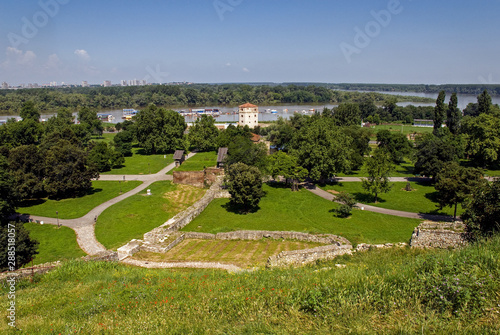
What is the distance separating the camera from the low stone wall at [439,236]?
1830cm

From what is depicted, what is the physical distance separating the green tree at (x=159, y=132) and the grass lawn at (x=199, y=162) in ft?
14.6

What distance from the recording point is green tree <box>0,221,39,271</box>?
61.3ft

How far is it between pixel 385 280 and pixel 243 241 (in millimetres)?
14486

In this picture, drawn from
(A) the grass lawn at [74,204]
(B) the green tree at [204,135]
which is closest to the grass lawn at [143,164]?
(B) the green tree at [204,135]

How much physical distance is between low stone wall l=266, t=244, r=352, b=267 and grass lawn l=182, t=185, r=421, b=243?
2.99 metres

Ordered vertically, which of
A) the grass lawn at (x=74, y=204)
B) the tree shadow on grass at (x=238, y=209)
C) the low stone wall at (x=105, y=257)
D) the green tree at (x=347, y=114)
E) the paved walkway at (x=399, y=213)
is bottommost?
the grass lawn at (x=74, y=204)

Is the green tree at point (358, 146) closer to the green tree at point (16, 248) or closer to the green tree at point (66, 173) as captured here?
the green tree at point (66, 173)

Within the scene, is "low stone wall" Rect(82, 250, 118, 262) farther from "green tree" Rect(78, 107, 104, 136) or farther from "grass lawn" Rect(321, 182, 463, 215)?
"green tree" Rect(78, 107, 104, 136)

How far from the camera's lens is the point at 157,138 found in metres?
→ 59.1

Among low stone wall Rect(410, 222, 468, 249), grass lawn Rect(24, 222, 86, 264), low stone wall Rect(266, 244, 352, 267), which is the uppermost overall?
low stone wall Rect(410, 222, 468, 249)

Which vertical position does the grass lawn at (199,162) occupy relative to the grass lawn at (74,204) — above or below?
above

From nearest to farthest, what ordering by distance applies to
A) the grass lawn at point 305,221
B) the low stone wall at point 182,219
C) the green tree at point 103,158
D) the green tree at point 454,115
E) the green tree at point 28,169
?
the low stone wall at point 182,219
the grass lawn at point 305,221
the green tree at point 28,169
the green tree at point 103,158
the green tree at point 454,115

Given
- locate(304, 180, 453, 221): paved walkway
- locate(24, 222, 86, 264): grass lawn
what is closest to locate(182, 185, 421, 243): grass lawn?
locate(304, 180, 453, 221): paved walkway

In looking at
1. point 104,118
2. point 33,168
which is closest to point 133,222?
point 33,168
